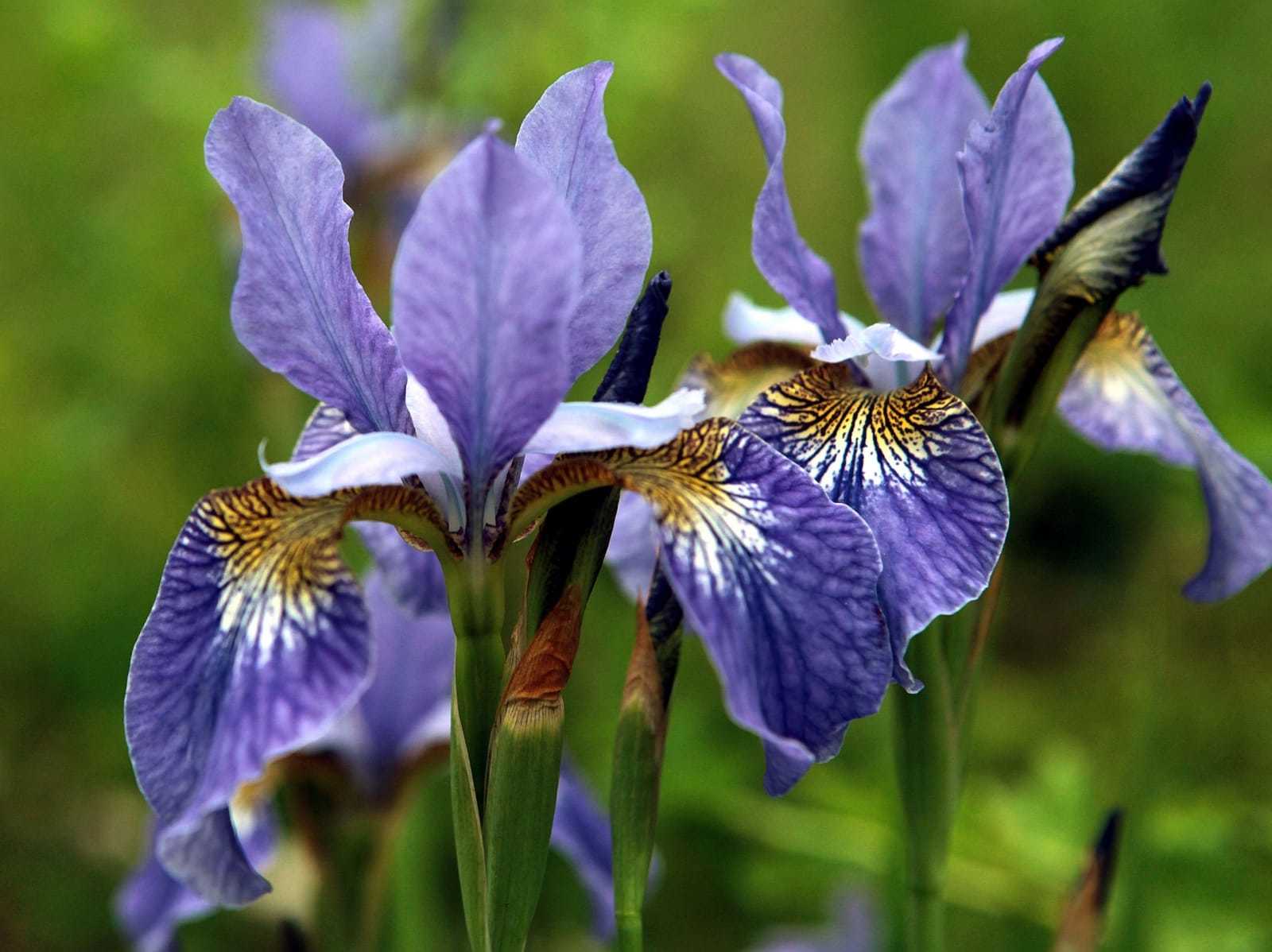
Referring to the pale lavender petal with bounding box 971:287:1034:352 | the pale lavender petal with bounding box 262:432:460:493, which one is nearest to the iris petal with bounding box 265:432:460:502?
the pale lavender petal with bounding box 262:432:460:493

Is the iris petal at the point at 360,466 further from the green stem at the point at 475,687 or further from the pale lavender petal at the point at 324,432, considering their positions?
the pale lavender petal at the point at 324,432

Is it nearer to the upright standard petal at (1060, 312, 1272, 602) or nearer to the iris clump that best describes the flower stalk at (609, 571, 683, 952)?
the iris clump

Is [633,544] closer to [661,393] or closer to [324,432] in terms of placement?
[324,432]

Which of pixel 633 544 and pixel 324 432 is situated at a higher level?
pixel 324 432

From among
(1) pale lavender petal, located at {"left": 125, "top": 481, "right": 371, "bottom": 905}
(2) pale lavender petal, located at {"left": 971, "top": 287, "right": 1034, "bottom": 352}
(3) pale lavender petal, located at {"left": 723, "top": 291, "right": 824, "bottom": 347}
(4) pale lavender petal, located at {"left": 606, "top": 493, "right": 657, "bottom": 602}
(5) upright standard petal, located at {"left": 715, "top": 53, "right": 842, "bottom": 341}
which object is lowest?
(4) pale lavender petal, located at {"left": 606, "top": 493, "right": 657, "bottom": 602}

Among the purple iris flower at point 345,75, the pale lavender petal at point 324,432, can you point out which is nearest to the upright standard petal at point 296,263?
the pale lavender petal at point 324,432

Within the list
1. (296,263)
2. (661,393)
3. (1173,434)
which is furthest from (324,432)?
(661,393)

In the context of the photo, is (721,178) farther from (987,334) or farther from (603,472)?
(603,472)
